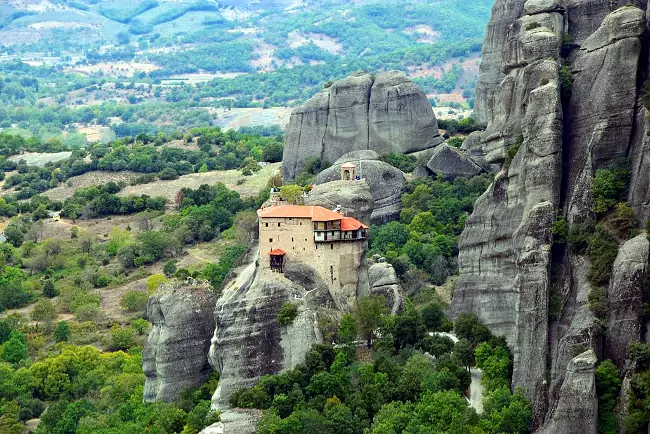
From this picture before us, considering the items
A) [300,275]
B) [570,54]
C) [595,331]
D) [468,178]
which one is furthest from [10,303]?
[595,331]

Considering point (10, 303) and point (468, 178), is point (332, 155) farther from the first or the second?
point (10, 303)

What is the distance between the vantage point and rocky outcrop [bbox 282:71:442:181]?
115 meters

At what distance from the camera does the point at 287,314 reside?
245ft

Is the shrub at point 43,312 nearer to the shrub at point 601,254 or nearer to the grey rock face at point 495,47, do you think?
the grey rock face at point 495,47

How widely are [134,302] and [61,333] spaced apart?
6567mm

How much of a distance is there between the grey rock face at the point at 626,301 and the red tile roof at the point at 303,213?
17.8 m

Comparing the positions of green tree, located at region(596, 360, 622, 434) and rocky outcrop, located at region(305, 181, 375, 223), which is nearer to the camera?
green tree, located at region(596, 360, 622, 434)

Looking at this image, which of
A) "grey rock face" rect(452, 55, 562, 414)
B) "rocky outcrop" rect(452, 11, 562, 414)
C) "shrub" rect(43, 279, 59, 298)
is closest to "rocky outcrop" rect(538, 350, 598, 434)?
"rocky outcrop" rect(452, 11, 562, 414)

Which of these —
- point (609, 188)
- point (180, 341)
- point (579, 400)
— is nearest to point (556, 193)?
point (609, 188)

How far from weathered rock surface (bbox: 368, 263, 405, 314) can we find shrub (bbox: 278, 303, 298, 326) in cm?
580

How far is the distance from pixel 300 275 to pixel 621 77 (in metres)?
17.1

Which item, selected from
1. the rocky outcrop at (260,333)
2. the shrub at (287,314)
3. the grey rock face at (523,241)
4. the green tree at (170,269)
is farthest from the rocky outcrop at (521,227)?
the green tree at (170,269)

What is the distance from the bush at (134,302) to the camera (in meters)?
110

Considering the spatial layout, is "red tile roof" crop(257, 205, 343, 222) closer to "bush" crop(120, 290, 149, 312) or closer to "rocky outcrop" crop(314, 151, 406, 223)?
"rocky outcrop" crop(314, 151, 406, 223)
